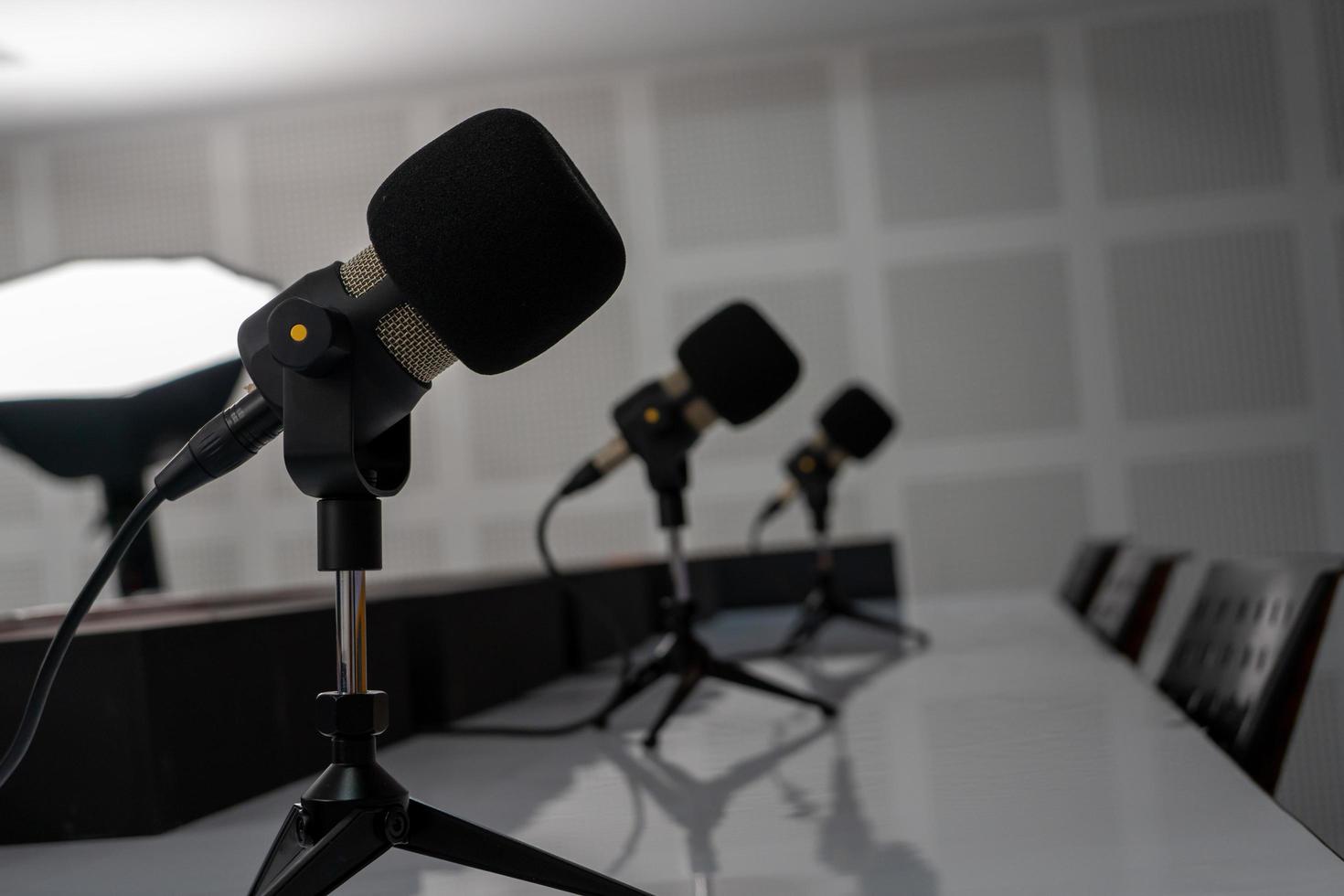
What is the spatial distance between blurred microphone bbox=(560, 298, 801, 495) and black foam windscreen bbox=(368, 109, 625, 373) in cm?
78

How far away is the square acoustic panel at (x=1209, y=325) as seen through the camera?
17.7 ft

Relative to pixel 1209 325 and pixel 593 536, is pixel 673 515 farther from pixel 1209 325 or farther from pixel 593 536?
pixel 1209 325

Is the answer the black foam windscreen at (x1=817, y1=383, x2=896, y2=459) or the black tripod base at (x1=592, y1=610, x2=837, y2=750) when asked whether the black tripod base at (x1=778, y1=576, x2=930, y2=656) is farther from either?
the black tripod base at (x1=592, y1=610, x2=837, y2=750)

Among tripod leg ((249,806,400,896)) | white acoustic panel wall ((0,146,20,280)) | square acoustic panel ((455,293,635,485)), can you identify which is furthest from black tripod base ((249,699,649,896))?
white acoustic panel wall ((0,146,20,280))

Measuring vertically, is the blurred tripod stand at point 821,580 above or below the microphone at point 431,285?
below

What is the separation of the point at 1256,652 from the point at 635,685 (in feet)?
2.30

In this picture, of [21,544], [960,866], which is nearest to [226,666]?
[960,866]

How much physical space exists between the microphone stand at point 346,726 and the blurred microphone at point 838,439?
185cm

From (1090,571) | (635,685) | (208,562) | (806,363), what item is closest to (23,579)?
(208,562)

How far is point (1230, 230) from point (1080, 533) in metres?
1.47

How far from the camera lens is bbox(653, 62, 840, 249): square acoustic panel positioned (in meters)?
5.70

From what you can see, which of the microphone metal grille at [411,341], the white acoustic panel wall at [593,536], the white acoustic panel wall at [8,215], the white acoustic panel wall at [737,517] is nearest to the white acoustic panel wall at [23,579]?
the white acoustic panel wall at [8,215]

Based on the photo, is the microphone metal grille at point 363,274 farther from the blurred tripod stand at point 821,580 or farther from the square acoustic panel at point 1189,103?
the square acoustic panel at point 1189,103

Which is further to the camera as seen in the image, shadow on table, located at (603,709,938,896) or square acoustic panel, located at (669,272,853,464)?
square acoustic panel, located at (669,272,853,464)
